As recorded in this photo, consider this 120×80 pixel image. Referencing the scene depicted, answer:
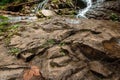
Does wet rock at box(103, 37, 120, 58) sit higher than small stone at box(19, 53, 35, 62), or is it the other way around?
wet rock at box(103, 37, 120, 58)

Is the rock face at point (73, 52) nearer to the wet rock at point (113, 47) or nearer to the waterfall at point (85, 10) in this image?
the wet rock at point (113, 47)

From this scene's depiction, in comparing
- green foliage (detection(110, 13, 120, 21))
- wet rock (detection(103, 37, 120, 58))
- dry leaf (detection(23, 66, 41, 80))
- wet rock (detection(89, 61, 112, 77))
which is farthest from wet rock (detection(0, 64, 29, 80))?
green foliage (detection(110, 13, 120, 21))

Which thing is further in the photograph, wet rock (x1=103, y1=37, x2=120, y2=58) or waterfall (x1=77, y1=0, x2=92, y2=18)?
waterfall (x1=77, y1=0, x2=92, y2=18)

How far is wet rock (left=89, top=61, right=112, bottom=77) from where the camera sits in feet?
17.8

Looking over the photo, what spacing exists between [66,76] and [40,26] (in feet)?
13.9

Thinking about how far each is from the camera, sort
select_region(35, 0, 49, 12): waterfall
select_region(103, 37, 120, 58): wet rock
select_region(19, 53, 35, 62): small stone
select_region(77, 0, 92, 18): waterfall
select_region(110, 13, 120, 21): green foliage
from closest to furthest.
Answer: select_region(103, 37, 120, 58): wet rock
select_region(19, 53, 35, 62): small stone
select_region(110, 13, 120, 21): green foliage
select_region(77, 0, 92, 18): waterfall
select_region(35, 0, 49, 12): waterfall

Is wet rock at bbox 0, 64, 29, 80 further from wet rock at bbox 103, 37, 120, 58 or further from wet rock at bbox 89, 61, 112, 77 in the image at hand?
wet rock at bbox 103, 37, 120, 58

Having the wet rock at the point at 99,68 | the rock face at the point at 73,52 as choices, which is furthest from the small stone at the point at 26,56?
the wet rock at the point at 99,68

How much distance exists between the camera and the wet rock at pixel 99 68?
213 inches

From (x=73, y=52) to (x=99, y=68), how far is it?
1.00 metres

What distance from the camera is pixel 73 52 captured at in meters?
6.28

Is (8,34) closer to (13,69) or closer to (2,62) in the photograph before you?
(2,62)

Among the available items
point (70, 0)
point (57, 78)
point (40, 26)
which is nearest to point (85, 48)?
point (57, 78)

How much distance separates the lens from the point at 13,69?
18.9 ft
